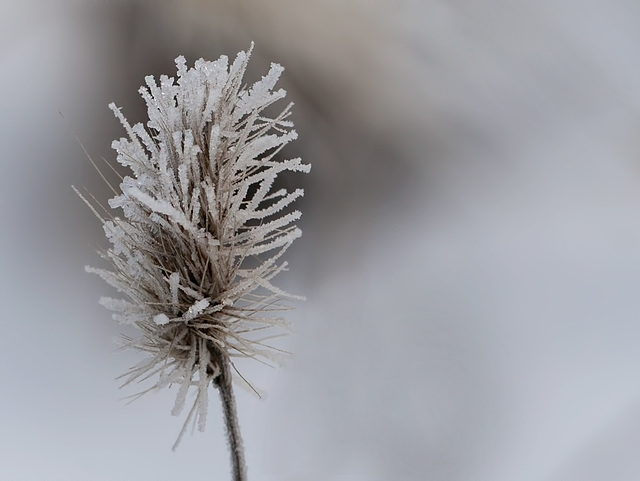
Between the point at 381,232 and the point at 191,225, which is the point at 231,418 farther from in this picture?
the point at 381,232

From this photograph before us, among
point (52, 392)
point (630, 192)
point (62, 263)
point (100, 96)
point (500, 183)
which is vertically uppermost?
point (100, 96)

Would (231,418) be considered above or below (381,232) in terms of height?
below

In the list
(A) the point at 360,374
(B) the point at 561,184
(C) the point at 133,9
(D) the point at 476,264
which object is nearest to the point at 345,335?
(A) the point at 360,374

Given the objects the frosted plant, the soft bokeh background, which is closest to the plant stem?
the frosted plant

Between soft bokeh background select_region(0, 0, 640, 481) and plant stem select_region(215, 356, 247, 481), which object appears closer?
plant stem select_region(215, 356, 247, 481)

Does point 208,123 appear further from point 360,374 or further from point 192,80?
point 360,374

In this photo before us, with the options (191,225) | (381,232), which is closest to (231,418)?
(191,225)

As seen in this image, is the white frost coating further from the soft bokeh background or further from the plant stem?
the soft bokeh background

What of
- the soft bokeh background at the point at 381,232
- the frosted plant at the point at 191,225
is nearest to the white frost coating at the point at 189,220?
the frosted plant at the point at 191,225
